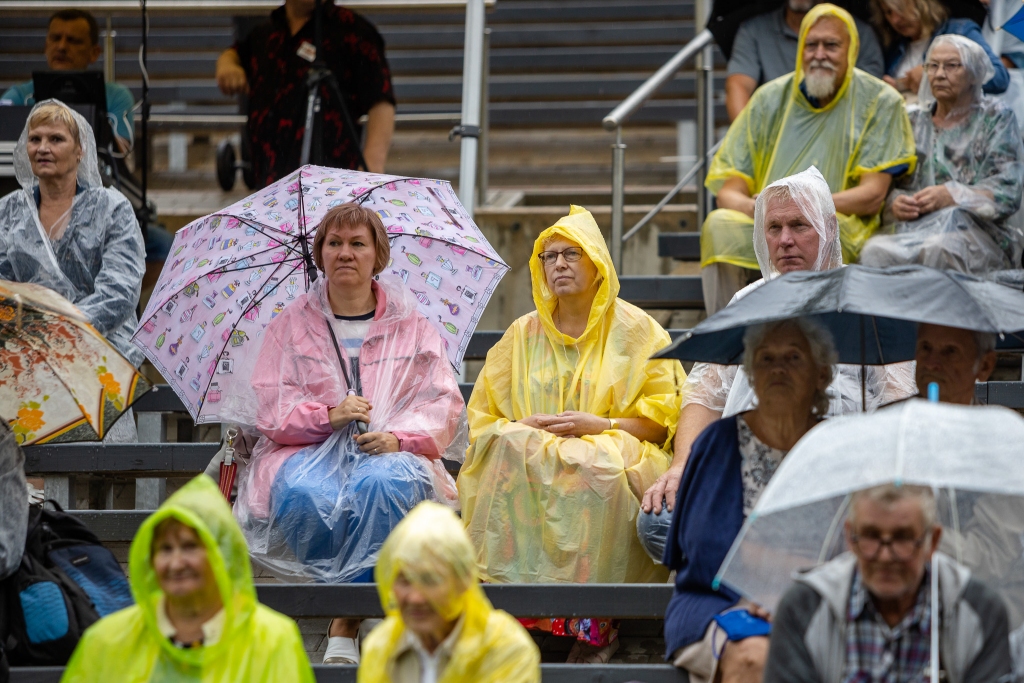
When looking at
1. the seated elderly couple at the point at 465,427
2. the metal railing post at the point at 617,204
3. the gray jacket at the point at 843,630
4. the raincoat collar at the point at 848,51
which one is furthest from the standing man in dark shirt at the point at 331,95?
the gray jacket at the point at 843,630

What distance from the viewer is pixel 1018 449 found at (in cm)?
273

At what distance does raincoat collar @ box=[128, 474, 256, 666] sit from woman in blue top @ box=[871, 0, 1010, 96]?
3.98 meters

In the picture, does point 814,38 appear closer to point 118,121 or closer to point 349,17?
point 349,17

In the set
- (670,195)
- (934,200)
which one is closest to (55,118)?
(670,195)

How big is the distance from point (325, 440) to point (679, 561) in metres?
1.19

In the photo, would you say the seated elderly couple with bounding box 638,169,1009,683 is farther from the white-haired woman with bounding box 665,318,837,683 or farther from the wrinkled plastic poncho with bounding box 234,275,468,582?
the wrinkled plastic poncho with bounding box 234,275,468,582

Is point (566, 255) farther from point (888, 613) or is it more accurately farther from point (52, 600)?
point (888, 613)

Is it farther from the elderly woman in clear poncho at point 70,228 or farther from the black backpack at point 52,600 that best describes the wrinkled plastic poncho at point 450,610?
the elderly woman in clear poncho at point 70,228

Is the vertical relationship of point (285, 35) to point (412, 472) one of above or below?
above

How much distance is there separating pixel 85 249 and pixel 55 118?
454mm

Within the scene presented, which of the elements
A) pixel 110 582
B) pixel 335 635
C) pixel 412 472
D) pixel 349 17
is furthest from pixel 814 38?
pixel 110 582

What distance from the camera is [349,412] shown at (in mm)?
4207

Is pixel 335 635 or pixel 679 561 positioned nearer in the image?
pixel 679 561

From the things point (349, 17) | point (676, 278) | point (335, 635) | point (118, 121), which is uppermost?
point (349, 17)
